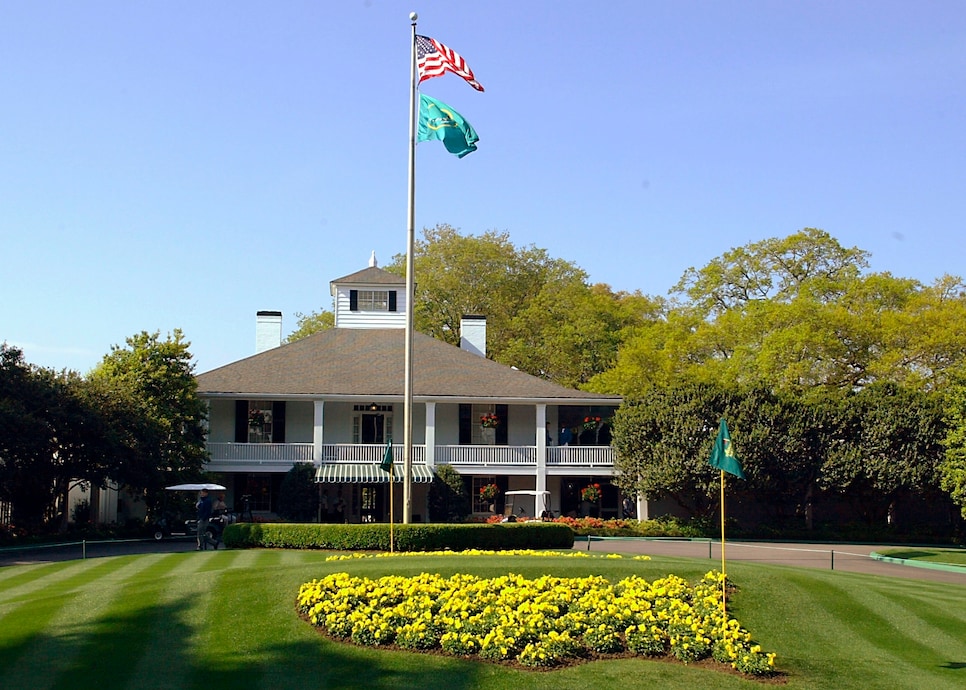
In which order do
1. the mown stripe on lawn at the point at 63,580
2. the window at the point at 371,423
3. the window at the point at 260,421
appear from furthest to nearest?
the window at the point at 371,423
the window at the point at 260,421
the mown stripe on lawn at the point at 63,580

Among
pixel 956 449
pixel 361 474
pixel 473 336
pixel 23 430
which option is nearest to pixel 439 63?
pixel 23 430

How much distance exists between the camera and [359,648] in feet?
45.3

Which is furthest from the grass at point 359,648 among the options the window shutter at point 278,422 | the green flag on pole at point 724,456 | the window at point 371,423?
the window at point 371,423

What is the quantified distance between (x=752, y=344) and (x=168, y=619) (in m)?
37.1

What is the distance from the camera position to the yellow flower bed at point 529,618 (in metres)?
13.8

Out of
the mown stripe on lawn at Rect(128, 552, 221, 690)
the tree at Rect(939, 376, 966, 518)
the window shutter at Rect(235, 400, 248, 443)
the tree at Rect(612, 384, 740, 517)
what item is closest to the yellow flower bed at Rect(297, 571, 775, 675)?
the mown stripe on lawn at Rect(128, 552, 221, 690)

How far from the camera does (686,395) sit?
40.9 m

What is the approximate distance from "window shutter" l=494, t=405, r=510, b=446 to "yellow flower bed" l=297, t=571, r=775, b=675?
27.3 m

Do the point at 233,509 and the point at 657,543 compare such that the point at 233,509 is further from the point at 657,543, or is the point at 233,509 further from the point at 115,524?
the point at 657,543

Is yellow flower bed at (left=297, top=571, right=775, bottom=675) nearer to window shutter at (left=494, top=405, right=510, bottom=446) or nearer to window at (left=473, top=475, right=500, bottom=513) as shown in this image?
window shutter at (left=494, top=405, right=510, bottom=446)

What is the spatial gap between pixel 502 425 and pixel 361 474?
22.1ft

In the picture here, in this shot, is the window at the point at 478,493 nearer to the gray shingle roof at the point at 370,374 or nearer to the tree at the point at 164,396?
the gray shingle roof at the point at 370,374

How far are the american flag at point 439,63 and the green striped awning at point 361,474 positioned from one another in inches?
739

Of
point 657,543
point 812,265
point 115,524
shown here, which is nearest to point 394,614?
point 657,543
